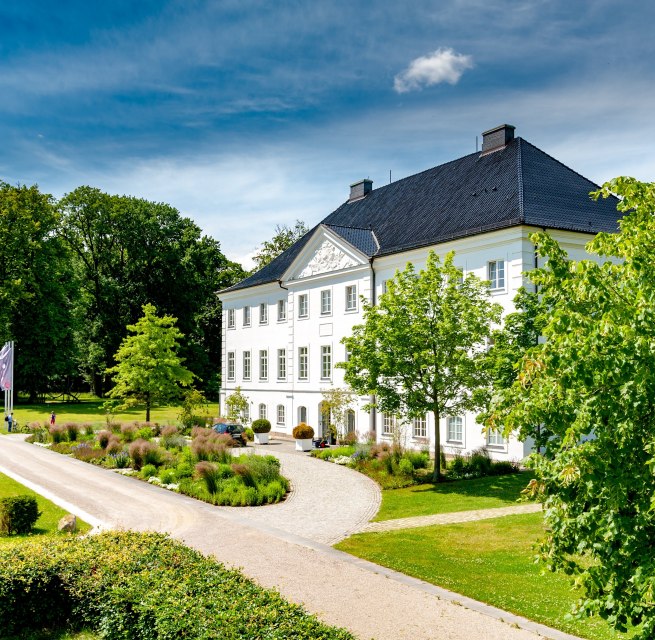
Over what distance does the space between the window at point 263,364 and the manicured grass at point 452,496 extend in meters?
20.9

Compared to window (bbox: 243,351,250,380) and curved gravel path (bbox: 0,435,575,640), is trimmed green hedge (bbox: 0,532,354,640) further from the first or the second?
window (bbox: 243,351,250,380)

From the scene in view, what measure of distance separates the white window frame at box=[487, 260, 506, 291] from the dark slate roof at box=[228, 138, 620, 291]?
1.39 meters

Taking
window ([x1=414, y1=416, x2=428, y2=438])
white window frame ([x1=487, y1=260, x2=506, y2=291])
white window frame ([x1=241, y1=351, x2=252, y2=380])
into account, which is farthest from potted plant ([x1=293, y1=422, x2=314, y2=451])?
white window frame ([x1=241, y1=351, x2=252, y2=380])

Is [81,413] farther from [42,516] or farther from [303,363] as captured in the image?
[42,516]

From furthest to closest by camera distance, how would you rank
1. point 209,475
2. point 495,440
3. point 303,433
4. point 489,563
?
point 303,433 → point 495,440 → point 209,475 → point 489,563

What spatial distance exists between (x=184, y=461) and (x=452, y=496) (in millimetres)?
10180

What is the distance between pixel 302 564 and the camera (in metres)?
12.9

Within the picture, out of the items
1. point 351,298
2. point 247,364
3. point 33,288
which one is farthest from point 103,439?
point 33,288

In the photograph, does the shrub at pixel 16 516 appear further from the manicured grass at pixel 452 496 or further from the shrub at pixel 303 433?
the shrub at pixel 303 433

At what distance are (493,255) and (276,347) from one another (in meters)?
17.9

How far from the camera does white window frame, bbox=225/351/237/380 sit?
45981mm

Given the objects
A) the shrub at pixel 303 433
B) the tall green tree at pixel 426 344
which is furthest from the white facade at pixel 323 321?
the tall green tree at pixel 426 344

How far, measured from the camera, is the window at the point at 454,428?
27.6 meters

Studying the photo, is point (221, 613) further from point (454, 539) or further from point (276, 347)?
point (276, 347)
